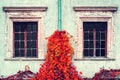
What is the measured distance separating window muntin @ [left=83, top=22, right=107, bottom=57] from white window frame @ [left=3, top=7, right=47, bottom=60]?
205 centimetres

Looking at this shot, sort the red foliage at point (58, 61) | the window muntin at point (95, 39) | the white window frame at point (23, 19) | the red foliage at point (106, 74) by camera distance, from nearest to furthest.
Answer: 1. the red foliage at point (58, 61)
2. the red foliage at point (106, 74)
3. the white window frame at point (23, 19)
4. the window muntin at point (95, 39)

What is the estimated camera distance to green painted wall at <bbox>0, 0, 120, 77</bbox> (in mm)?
16297

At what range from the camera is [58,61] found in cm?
1542

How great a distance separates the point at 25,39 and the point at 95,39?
3335mm

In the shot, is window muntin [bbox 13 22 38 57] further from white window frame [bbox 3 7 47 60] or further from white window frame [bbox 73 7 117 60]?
white window frame [bbox 73 7 117 60]

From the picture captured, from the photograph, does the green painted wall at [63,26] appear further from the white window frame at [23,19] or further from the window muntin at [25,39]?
the window muntin at [25,39]

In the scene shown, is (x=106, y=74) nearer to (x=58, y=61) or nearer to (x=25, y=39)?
(x=58, y=61)

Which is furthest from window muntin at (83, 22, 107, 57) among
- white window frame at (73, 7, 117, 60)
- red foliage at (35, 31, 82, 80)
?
red foliage at (35, 31, 82, 80)

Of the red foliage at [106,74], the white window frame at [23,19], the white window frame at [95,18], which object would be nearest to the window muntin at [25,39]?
→ the white window frame at [23,19]

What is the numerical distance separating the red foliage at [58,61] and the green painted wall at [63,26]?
31.9 inches

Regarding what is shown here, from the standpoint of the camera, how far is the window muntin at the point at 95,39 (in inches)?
654

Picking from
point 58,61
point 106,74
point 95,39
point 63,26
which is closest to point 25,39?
point 63,26

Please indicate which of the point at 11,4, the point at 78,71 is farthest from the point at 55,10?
the point at 78,71

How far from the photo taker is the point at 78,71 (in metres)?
16.5
